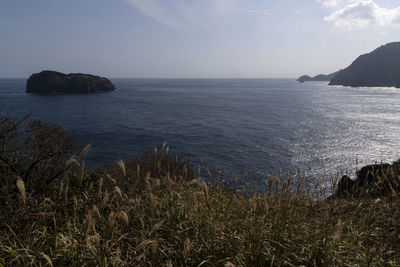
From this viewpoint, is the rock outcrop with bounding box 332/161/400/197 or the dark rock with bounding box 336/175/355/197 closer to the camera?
the rock outcrop with bounding box 332/161/400/197

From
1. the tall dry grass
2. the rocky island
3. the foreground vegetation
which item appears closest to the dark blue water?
the foreground vegetation

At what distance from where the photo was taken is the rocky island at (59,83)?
14162cm

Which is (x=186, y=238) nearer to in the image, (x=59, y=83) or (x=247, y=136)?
(x=247, y=136)

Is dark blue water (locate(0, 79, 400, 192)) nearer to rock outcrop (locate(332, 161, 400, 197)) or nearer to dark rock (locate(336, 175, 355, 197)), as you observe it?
dark rock (locate(336, 175, 355, 197))

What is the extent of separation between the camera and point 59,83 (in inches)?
5630

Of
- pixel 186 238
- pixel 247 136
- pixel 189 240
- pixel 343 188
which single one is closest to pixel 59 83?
pixel 247 136

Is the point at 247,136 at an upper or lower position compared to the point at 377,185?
lower

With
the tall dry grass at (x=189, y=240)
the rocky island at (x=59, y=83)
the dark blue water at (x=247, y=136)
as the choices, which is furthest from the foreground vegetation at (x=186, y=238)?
the rocky island at (x=59, y=83)

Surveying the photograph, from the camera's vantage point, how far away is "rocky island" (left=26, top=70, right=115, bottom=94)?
142 metres

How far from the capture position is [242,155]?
43375 mm

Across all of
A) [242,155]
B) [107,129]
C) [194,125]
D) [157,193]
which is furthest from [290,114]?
[157,193]

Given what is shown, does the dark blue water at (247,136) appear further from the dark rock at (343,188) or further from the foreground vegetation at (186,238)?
the foreground vegetation at (186,238)

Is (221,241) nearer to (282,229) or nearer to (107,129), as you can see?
(282,229)

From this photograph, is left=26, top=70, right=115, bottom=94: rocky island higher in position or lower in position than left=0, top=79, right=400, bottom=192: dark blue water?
higher
